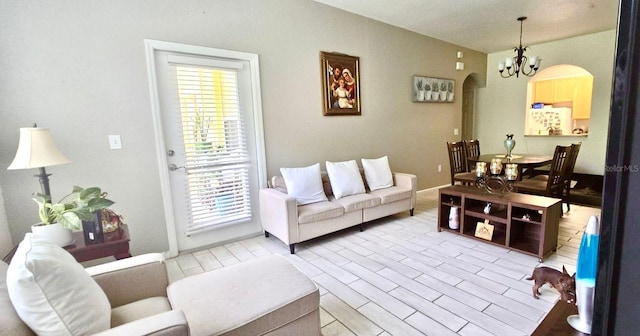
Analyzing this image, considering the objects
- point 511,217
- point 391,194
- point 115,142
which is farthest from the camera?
point 391,194

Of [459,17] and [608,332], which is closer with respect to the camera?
[608,332]

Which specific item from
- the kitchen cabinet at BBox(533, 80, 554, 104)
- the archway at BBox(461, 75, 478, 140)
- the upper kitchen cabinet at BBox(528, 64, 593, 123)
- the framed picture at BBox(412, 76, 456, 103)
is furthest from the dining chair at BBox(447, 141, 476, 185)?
the kitchen cabinet at BBox(533, 80, 554, 104)

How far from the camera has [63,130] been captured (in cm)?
241

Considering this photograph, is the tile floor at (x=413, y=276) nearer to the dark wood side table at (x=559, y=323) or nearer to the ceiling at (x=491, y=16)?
the dark wood side table at (x=559, y=323)

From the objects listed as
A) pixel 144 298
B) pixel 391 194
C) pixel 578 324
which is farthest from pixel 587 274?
pixel 391 194

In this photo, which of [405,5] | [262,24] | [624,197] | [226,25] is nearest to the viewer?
[624,197]

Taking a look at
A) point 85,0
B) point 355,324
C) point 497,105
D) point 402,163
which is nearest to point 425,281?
point 355,324

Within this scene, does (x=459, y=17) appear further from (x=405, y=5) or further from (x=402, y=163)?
(x=402, y=163)

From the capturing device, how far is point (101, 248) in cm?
194

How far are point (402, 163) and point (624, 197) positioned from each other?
4.56 metres

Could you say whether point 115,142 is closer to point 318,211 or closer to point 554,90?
point 318,211

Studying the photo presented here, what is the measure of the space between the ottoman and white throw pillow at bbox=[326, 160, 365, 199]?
184 cm

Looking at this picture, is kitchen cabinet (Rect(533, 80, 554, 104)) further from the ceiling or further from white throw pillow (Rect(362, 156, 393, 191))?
white throw pillow (Rect(362, 156, 393, 191))

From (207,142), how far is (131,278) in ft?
5.68
